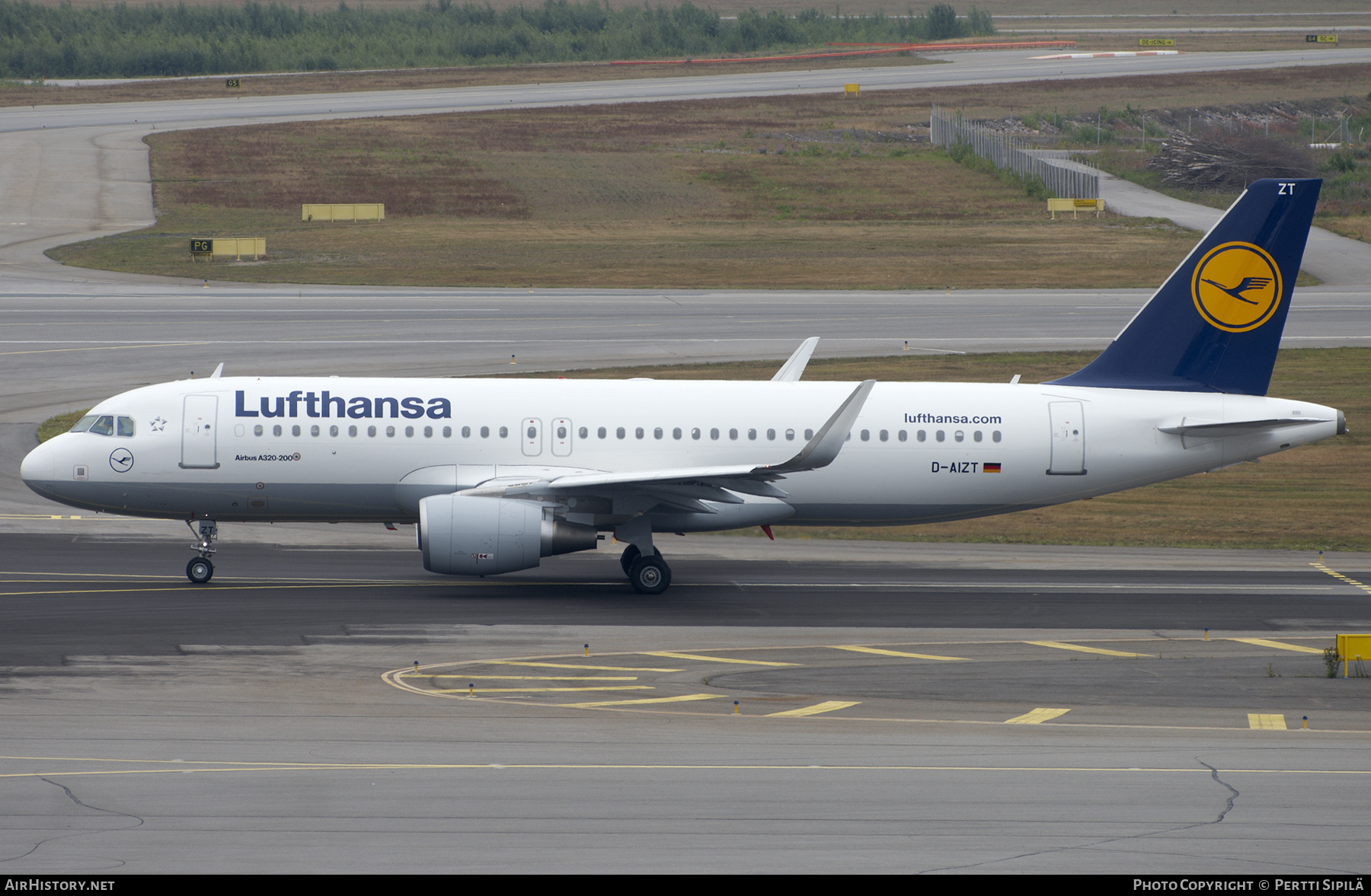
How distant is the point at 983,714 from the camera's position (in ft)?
70.3

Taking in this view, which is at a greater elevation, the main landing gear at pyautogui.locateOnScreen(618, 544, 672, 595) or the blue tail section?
the blue tail section

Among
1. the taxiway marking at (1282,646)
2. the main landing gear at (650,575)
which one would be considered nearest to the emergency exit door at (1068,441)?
the taxiway marking at (1282,646)

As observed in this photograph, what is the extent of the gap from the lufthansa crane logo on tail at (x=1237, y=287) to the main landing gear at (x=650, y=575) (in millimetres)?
12825

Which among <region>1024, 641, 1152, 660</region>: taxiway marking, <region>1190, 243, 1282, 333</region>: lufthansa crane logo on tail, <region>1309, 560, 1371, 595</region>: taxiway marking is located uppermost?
<region>1190, 243, 1282, 333</region>: lufthansa crane logo on tail

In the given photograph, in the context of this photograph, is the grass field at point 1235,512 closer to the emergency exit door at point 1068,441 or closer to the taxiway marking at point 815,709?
the emergency exit door at point 1068,441

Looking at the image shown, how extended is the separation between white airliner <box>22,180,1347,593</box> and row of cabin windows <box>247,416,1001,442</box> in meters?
0.04

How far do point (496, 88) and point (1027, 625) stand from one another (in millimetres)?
124864

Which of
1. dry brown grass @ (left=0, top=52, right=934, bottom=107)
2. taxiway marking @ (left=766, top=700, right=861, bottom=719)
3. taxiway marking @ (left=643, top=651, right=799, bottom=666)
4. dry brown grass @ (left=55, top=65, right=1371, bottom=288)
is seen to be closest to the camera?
taxiway marking @ (left=766, top=700, right=861, bottom=719)

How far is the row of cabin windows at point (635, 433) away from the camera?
29469 millimetres

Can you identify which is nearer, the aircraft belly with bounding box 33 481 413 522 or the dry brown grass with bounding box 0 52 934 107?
the aircraft belly with bounding box 33 481 413 522

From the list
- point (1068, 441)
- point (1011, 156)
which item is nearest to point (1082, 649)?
point (1068, 441)

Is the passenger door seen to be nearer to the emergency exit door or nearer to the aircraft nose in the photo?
the aircraft nose

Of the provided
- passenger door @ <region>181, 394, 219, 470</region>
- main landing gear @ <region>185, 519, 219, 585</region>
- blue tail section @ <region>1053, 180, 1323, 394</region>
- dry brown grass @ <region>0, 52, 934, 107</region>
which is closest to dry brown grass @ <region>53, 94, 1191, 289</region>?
dry brown grass @ <region>0, 52, 934, 107</region>

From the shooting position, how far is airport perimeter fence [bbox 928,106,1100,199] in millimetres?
95938
